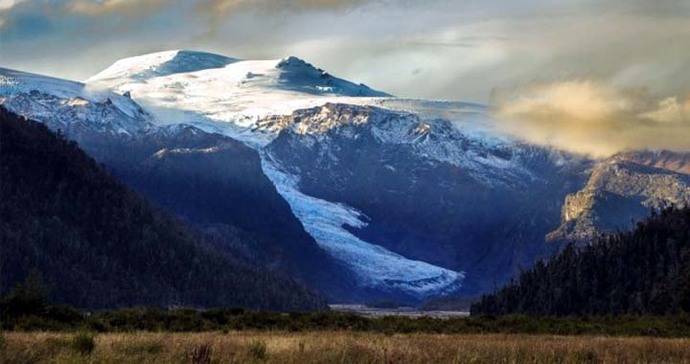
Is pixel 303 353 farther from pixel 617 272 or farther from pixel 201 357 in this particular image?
pixel 617 272

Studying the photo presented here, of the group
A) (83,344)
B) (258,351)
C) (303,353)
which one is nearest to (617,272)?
(258,351)

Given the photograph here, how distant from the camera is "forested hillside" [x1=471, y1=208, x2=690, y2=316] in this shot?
16775cm

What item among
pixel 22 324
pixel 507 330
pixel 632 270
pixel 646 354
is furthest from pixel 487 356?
pixel 632 270

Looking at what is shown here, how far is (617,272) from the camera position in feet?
591

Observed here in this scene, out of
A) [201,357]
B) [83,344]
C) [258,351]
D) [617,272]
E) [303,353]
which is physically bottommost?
[83,344]

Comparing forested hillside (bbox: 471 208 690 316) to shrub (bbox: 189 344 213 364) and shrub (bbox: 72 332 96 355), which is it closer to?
shrub (bbox: 72 332 96 355)

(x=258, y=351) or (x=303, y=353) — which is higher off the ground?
(x=303, y=353)

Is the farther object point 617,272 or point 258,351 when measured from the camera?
point 617,272

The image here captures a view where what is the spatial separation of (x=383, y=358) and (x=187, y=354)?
6227 millimetres

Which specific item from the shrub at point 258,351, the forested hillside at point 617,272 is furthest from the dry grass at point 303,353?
the forested hillside at point 617,272

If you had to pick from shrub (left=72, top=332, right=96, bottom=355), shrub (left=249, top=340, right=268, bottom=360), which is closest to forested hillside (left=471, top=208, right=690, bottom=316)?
shrub (left=249, top=340, right=268, bottom=360)

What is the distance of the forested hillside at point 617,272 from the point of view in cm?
16775

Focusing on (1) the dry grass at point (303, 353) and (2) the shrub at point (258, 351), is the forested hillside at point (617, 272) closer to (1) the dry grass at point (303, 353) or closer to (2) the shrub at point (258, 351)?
(1) the dry grass at point (303, 353)

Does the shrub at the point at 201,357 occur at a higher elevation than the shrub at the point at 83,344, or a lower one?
higher
